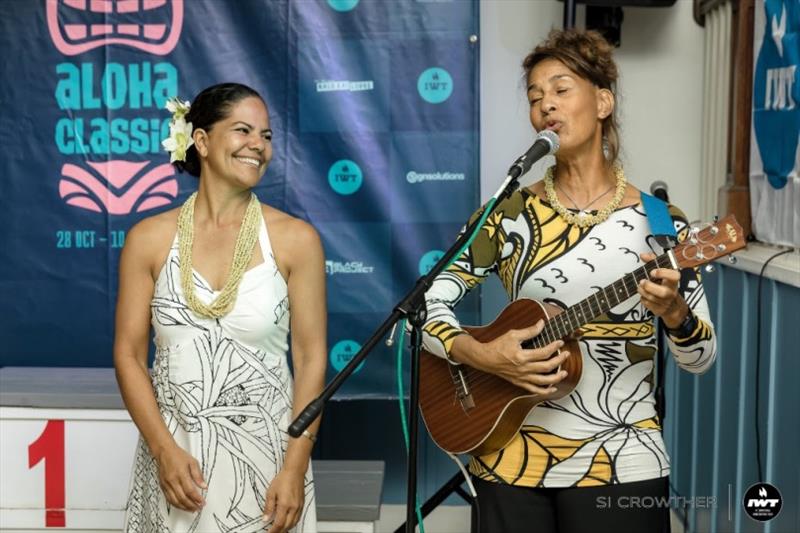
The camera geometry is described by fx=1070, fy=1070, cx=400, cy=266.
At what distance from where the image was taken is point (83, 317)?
12.5 feet

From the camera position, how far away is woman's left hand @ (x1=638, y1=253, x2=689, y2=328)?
1.71 metres

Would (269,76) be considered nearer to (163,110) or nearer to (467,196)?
(163,110)

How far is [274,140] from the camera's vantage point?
370 centimetres

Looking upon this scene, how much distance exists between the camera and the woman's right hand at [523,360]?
1905mm

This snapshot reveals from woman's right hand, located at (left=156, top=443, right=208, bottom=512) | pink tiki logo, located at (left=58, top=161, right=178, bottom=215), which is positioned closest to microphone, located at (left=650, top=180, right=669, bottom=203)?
woman's right hand, located at (left=156, top=443, right=208, bottom=512)

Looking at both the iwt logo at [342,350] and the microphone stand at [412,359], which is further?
the iwt logo at [342,350]

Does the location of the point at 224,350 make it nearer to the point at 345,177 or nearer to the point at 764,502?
the point at 764,502

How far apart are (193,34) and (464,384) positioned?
2.02 metres

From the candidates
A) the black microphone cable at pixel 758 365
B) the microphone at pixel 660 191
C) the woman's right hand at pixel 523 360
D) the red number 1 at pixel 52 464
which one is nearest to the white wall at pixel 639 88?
the microphone at pixel 660 191

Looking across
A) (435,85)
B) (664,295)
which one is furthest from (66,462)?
(664,295)

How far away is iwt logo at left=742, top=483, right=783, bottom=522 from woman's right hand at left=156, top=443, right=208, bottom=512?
1365 millimetres

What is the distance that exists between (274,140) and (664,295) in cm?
222

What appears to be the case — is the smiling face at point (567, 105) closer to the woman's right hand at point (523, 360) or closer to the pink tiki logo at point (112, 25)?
the woman's right hand at point (523, 360)

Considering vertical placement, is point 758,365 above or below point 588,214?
below
